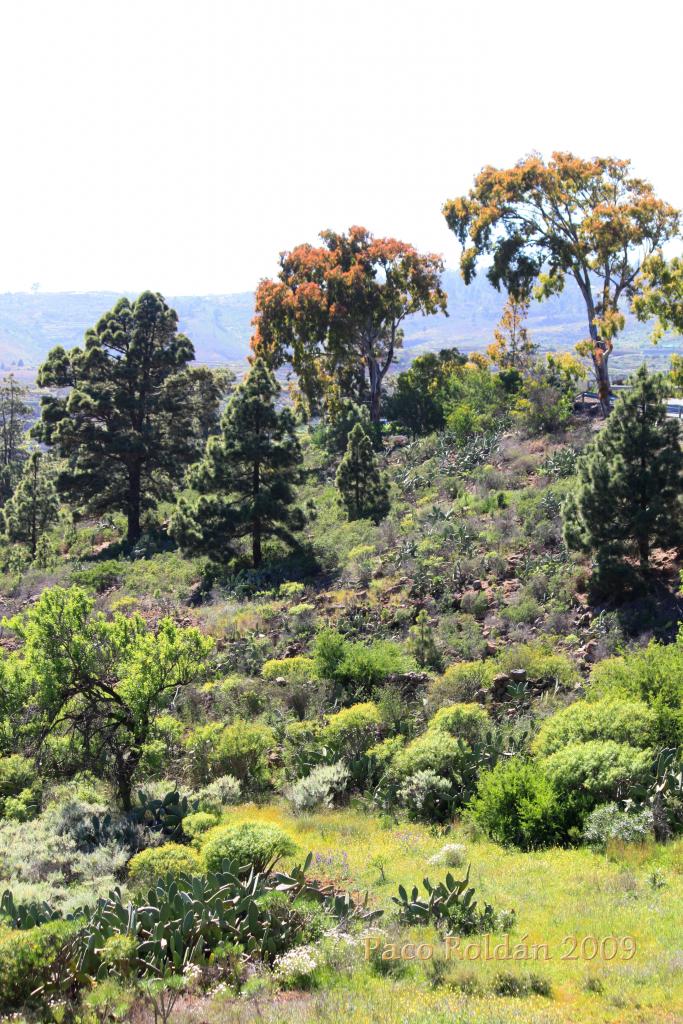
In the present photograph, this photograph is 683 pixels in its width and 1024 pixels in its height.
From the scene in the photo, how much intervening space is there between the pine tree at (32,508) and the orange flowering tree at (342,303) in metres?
12.0

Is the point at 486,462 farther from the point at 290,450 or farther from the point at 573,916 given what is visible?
the point at 573,916

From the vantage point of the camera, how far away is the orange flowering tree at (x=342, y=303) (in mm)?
38125

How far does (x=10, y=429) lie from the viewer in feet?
174

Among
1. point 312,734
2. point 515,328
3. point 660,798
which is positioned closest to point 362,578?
point 312,734

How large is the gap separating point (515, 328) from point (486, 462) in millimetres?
17839

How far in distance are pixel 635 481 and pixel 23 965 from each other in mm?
14661

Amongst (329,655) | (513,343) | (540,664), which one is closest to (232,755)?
(329,655)

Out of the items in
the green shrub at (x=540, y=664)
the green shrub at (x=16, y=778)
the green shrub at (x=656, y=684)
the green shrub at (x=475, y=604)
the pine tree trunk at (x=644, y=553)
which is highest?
the pine tree trunk at (x=644, y=553)

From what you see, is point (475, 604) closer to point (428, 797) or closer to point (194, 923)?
point (428, 797)

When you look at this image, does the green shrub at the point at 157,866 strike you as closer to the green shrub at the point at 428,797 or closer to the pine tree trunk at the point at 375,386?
the green shrub at the point at 428,797

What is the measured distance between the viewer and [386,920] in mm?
8359

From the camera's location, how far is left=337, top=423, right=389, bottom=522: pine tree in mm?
29359

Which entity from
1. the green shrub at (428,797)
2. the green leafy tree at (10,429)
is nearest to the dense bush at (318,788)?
the green shrub at (428,797)

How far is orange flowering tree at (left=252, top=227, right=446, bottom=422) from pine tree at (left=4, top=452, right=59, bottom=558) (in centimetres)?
1202
